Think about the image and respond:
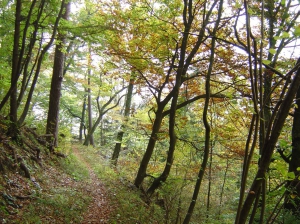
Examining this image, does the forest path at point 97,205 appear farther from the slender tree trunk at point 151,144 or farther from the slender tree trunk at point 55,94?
the slender tree trunk at point 55,94

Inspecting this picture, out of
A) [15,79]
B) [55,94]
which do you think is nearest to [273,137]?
[15,79]

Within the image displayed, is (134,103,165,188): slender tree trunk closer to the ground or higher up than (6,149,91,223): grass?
higher up

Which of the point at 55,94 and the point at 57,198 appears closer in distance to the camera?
the point at 57,198

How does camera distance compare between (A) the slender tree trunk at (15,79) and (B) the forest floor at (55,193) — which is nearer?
(B) the forest floor at (55,193)

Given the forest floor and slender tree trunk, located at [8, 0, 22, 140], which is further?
slender tree trunk, located at [8, 0, 22, 140]

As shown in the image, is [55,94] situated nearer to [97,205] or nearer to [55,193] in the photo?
[55,193]

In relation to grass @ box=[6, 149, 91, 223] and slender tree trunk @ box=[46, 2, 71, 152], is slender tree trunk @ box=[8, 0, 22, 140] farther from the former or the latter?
slender tree trunk @ box=[46, 2, 71, 152]

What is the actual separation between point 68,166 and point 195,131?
5.71 metres

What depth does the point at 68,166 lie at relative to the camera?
10.1 metres

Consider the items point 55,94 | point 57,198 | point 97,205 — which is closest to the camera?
point 57,198

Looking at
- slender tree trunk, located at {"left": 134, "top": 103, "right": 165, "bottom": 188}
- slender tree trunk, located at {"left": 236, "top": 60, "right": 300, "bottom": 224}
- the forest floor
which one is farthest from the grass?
slender tree trunk, located at {"left": 236, "top": 60, "right": 300, "bottom": 224}

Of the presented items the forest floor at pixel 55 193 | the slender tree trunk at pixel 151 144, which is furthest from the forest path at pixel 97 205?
the slender tree trunk at pixel 151 144

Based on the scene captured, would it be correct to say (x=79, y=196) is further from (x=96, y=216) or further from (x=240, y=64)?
(x=240, y=64)

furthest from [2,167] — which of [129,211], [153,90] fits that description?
[153,90]
